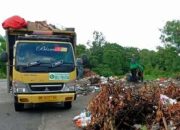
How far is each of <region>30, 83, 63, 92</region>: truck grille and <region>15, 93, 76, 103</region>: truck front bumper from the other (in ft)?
0.53

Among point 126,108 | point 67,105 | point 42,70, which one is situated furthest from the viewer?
point 67,105

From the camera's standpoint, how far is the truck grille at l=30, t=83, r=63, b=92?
46.9ft

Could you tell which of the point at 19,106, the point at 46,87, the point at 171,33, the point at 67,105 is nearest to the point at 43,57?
the point at 46,87

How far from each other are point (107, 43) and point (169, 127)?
37637 millimetres

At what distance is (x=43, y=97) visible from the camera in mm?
14383

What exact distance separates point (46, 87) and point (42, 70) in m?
0.54

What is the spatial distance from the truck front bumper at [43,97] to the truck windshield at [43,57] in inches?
30.1

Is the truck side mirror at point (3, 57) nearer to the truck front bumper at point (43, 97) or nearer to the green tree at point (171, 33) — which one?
the truck front bumper at point (43, 97)

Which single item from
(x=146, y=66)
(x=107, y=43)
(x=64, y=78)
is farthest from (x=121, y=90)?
(x=107, y=43)

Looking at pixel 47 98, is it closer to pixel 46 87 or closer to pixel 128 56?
pixel 46 87

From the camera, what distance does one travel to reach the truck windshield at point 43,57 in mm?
14344

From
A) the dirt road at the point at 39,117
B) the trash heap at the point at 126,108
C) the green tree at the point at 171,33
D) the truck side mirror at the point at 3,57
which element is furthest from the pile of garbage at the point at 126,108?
the green tree at the point at 171,33

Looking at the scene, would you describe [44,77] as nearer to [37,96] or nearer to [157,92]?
[37,96]

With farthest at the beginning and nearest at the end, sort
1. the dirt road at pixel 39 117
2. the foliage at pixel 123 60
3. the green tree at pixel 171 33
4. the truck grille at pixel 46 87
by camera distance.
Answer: the green tree at pixel 171 33 < the foliage at pixel 123 60 < the truck grille at pixel 46 87 < the dirt road at pixel 39 117
